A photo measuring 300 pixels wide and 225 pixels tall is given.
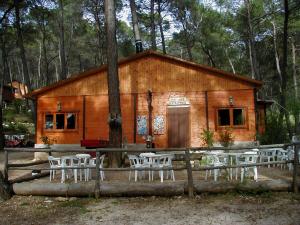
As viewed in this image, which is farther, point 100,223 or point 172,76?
point 172,76

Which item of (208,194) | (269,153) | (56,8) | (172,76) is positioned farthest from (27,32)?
(208,194)

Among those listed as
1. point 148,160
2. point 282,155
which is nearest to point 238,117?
point 282,155

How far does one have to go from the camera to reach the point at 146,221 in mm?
6867

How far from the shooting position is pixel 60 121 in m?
18.9

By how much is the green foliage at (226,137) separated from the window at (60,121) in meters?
7.01

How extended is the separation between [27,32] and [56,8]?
4853 mm

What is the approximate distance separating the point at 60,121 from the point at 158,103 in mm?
4994

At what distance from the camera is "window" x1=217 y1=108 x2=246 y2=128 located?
17312 millimetres

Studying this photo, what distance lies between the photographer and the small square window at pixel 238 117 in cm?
1732

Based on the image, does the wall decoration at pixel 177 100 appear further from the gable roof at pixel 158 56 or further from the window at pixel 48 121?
the window at pixel 48 121

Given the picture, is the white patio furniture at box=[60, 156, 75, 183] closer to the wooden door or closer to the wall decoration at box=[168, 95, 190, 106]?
the wooden door

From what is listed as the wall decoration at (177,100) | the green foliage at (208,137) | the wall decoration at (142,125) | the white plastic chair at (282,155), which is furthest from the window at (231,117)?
the white plastic chair at (282,155)

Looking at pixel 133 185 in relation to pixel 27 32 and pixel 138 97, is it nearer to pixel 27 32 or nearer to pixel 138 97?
pixel 138 97

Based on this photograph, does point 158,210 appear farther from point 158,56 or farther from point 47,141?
point 47,141
